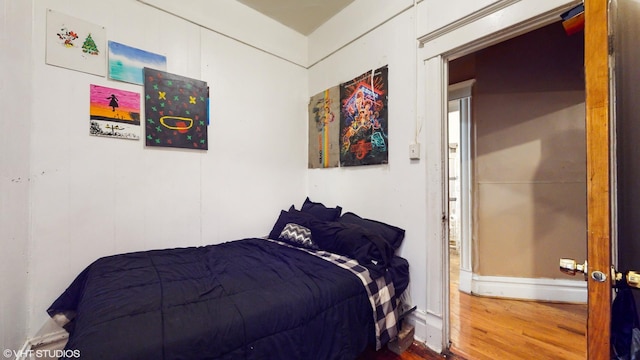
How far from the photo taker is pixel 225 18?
2.27 meters

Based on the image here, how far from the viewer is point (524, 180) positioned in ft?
7.89

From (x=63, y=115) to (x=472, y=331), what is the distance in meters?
3.20

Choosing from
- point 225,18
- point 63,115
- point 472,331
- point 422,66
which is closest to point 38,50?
point 63,115

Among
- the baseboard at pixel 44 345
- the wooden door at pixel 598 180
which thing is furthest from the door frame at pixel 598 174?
the baseboard at pixel 44 345

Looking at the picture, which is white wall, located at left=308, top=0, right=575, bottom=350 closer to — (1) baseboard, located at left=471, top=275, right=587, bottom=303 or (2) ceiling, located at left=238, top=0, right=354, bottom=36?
(2) ceiling, located at left=238, top=0, right=354, bottom=36

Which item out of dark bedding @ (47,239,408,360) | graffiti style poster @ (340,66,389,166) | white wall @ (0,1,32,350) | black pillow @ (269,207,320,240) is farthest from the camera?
black pillow @ (269,207,320,240)

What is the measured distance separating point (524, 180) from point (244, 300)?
2.72m

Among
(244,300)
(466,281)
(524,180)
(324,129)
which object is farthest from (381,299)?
(524,180)

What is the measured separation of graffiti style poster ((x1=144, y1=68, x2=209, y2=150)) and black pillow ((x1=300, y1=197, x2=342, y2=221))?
112 cm

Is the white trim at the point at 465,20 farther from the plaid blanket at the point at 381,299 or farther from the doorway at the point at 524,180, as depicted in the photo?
the plaid blanket at the point at 381,299

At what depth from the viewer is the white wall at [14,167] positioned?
126 centimetres

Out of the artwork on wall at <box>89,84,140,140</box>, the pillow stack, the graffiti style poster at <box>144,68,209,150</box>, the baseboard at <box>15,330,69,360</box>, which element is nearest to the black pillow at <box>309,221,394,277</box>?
the pillow stack

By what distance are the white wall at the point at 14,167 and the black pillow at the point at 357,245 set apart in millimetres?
1732

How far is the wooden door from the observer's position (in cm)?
63
